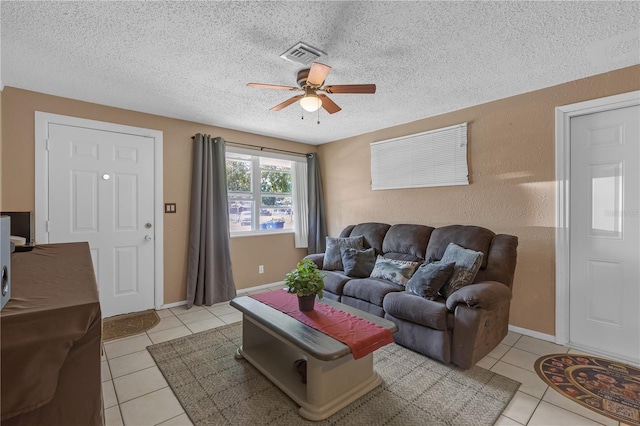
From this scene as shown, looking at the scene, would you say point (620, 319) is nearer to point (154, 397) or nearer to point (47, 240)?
point (154, 397)

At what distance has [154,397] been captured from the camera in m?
1.98

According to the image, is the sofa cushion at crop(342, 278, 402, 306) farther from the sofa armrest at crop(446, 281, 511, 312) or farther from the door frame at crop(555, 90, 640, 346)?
the door frame at crop(555, 90, 640, 346)

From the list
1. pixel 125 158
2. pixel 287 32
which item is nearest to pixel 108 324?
pixel 125 158

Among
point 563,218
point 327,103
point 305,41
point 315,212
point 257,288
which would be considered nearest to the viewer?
point 305,41

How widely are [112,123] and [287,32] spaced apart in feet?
8.16

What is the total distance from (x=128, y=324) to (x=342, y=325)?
2.48m

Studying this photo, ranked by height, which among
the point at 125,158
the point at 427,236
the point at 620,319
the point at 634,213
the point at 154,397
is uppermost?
the point at 125,158

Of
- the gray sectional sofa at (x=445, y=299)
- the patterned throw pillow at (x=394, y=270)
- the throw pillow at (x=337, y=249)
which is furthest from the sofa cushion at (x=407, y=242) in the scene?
the throw pillow at (x=337, y=249)

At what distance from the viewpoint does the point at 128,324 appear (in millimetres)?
3135

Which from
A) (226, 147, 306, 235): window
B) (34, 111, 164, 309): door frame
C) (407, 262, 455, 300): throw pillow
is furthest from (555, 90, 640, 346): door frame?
(34, 111, 164, 309): door frame

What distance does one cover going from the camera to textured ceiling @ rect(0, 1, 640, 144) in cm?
172

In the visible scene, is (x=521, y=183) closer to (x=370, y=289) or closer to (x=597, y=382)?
(x=597, y=382)

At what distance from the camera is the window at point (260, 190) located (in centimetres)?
436

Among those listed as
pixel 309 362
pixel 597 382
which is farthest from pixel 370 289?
pixel 597 382
